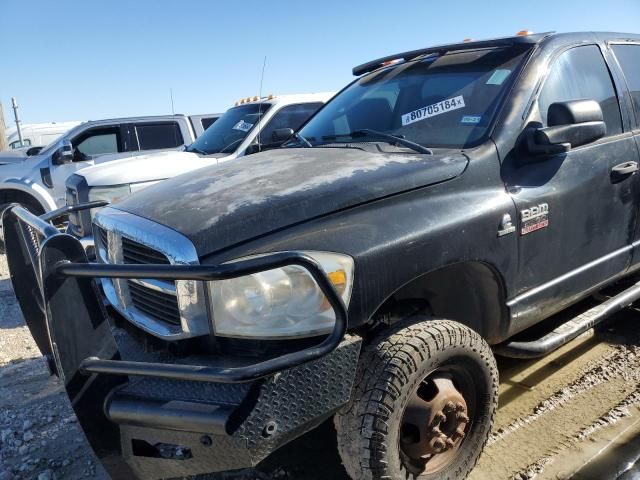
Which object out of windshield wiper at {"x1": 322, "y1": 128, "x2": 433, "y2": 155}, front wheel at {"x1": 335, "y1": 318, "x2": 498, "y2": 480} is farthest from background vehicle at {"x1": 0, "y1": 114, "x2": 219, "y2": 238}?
front wheel at {"x1": 335, "y1": 318, "x2": 498, "y2": 480}

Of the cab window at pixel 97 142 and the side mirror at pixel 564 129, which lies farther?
the cab window at pixel 97 142

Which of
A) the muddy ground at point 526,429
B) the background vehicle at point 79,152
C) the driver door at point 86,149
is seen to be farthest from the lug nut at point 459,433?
the driver door at point 86,149

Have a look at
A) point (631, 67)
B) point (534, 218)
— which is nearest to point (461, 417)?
point (534, 218)

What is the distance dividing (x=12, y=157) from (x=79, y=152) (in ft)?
6.68

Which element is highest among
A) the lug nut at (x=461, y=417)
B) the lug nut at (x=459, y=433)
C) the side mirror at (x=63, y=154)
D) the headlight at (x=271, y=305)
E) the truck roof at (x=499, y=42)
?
the truck roof at (x=499, y=42)

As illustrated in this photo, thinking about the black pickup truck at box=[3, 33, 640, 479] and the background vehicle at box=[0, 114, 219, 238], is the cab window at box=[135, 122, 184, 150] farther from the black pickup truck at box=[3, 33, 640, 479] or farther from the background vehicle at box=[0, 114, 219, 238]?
the black pickup truck at box=[3, 33, 640, 479]

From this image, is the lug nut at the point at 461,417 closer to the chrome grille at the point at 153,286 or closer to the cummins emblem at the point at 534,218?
the cummins emblem at the point at 534,218

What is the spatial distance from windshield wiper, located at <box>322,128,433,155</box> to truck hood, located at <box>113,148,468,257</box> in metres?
0.09

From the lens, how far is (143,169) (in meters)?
6.07

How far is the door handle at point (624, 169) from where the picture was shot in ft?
10.2

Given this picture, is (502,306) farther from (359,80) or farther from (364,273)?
(359,80)

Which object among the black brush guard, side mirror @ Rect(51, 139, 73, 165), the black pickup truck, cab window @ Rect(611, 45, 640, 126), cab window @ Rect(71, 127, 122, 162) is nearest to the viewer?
Result: the black brush guard

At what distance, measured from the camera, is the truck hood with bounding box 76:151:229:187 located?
5867 millimetres

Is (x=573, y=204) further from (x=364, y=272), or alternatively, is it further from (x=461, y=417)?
(x=364, y=272)
